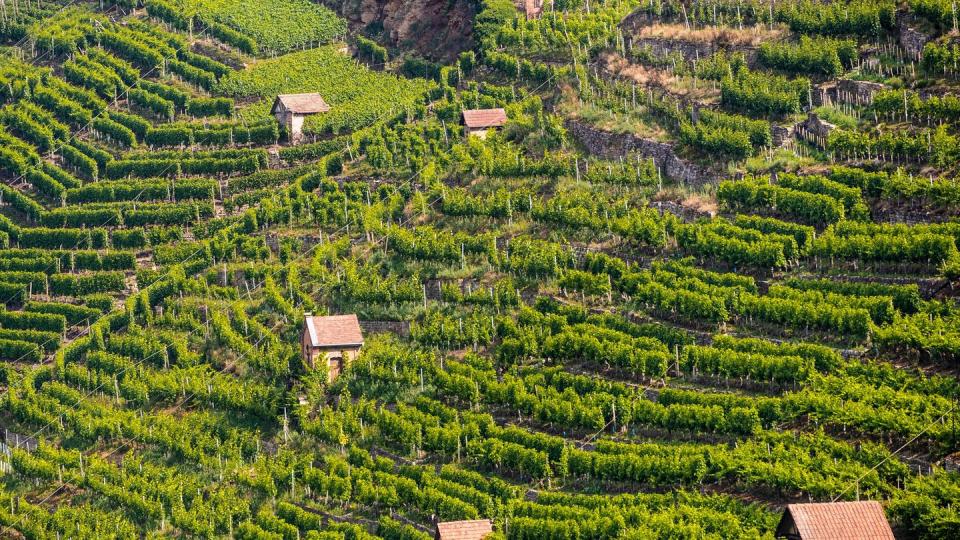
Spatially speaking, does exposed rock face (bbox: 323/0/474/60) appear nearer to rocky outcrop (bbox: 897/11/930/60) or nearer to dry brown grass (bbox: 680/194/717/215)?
Result: dry brown grass (bbox: 680/194/717/215)

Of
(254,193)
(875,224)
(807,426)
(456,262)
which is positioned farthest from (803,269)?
(254,193)

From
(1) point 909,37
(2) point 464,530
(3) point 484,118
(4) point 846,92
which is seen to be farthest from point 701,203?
(2) point 464,530

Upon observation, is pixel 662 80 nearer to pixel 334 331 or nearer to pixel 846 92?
pixel 846 92

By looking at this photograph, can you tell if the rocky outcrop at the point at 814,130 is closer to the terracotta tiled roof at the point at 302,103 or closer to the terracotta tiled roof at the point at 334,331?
the terracotta tiled roof at the point at 334,331

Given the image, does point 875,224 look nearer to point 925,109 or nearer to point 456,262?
point 925,109

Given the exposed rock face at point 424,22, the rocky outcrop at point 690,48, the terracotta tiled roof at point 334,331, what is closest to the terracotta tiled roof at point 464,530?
the terracotta tiled roof at point 334,331
